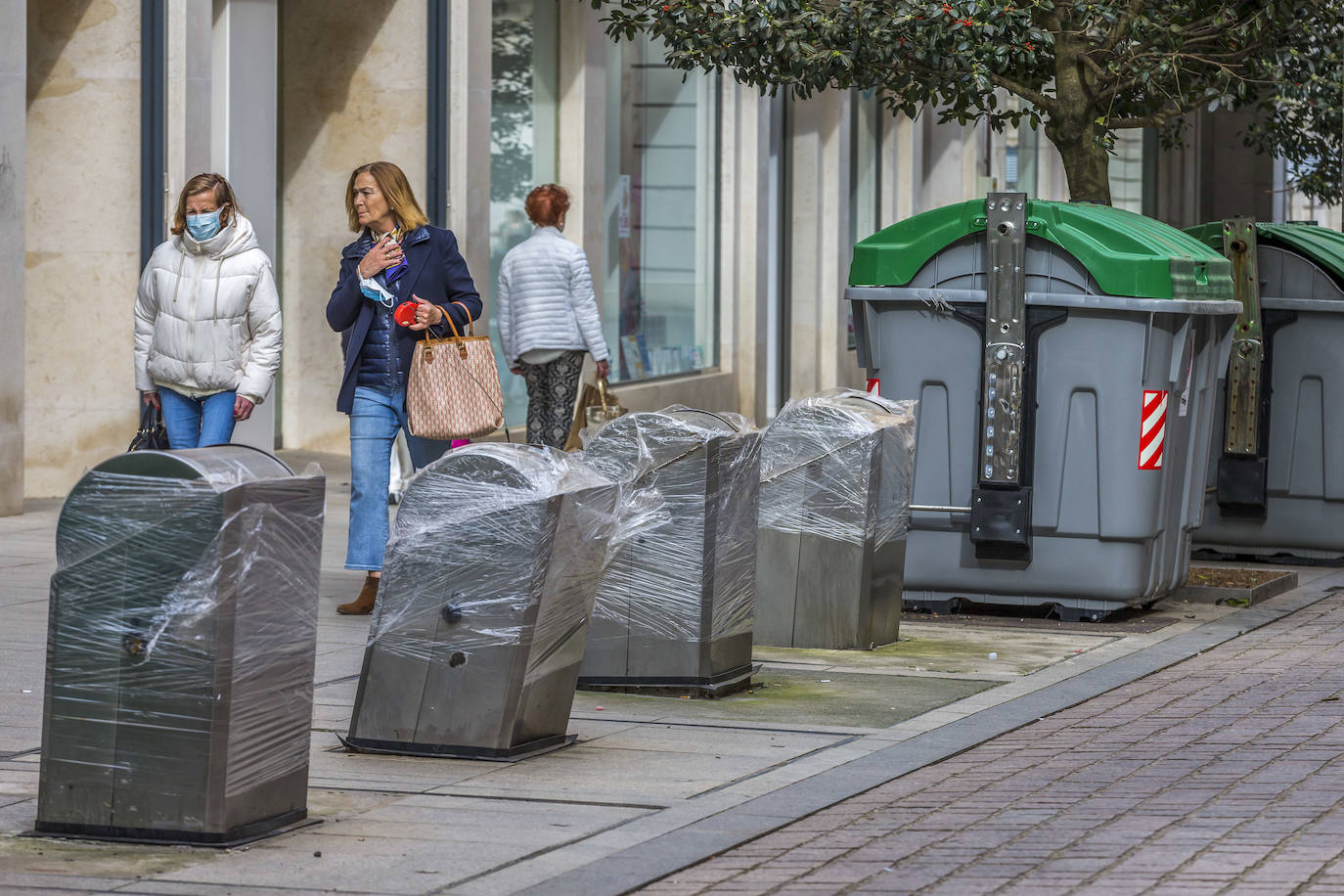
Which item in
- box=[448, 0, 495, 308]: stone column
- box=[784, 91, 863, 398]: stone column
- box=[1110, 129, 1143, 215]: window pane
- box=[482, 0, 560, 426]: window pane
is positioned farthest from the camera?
box=[1110, 129, 1143, 215]: window pane

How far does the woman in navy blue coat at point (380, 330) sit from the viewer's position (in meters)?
8.91

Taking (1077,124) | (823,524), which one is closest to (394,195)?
(823,524)

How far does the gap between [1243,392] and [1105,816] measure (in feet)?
21.8

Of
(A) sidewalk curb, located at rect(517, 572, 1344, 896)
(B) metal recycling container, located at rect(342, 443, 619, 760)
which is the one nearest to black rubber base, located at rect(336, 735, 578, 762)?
(B) metal recycling container, located at rect(342, 443, 619, 760)

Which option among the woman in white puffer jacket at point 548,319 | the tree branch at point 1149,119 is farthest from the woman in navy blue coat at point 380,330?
the tree branch at point 1149,119

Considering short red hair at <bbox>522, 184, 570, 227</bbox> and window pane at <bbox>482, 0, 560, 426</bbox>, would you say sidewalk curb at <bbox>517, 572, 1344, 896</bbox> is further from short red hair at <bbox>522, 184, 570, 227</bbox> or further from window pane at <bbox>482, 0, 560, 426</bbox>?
window pane at <bbox>482, 0, 560, 426</bbox>

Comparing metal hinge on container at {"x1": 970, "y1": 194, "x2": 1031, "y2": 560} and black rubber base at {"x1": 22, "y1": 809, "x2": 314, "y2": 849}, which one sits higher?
metal hinge on container at {"x1": 970, "y1": 194, "x2": 1031, "y2": 560}

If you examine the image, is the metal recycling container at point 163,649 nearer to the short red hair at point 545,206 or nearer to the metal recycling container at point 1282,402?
the short red hair at point 545,206

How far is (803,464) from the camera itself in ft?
28.2

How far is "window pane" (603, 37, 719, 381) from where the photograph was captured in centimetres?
1833

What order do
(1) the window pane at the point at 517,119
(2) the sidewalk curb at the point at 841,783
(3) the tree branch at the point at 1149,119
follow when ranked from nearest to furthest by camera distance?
(2) the sidewalk curb at the point at 841,783, (3) the tree branch at the point at 1149,119, (1) the window pane at the point at 517,119

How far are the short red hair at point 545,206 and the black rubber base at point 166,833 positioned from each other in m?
7.60

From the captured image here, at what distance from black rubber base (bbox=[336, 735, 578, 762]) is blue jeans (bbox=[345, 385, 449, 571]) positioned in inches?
102

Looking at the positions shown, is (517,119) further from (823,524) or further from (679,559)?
(679,559)
